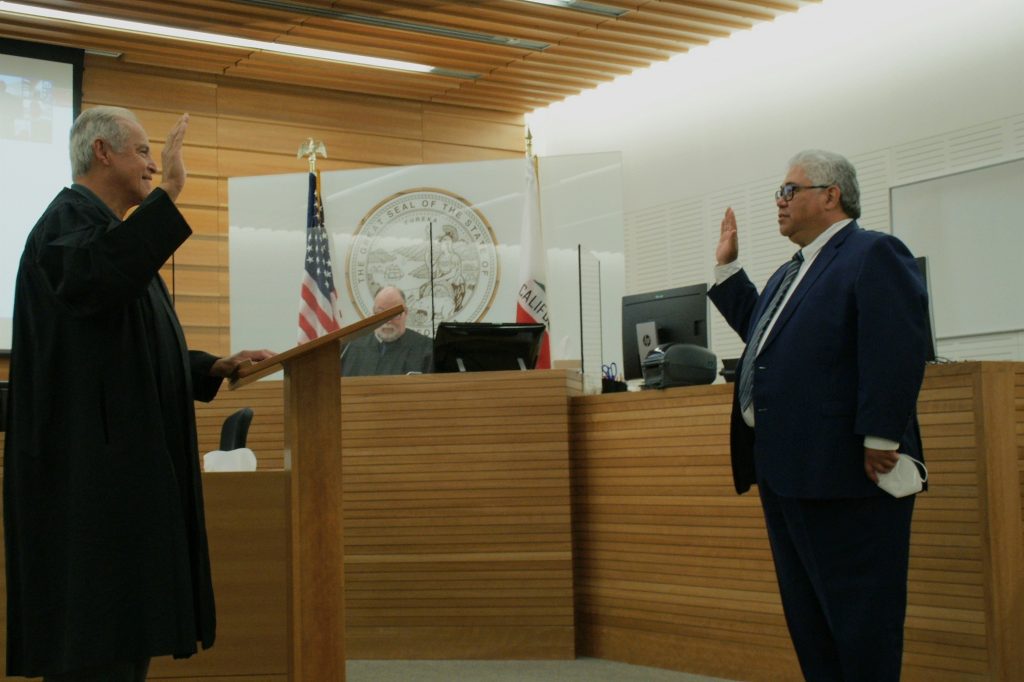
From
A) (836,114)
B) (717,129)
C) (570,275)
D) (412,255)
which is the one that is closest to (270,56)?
(412,255)

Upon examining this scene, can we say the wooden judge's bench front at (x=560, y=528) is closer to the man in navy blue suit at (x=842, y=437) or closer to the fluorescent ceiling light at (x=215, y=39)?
the man in navy blue suit at (x=842, y=437)

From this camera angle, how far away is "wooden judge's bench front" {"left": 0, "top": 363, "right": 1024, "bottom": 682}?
132 inches

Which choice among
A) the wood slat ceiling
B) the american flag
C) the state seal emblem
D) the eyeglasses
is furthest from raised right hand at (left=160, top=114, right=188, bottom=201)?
the state seal emblem

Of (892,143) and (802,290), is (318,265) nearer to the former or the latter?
(892,143)

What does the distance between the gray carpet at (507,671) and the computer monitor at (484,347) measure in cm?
118

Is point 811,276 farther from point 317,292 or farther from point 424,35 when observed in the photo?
point 424,35

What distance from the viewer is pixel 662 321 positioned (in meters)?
5.06

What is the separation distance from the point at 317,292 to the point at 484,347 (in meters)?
2.34

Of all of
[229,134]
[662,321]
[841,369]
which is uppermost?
[229,134]

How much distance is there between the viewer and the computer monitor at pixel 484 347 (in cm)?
488

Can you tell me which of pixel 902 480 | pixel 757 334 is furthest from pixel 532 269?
pixel 902 480

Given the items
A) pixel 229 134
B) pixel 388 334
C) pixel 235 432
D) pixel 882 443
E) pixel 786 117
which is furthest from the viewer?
pixel 229 134

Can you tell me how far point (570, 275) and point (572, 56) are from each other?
58.9 inches

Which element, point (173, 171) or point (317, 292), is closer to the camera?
point (173, 171)
